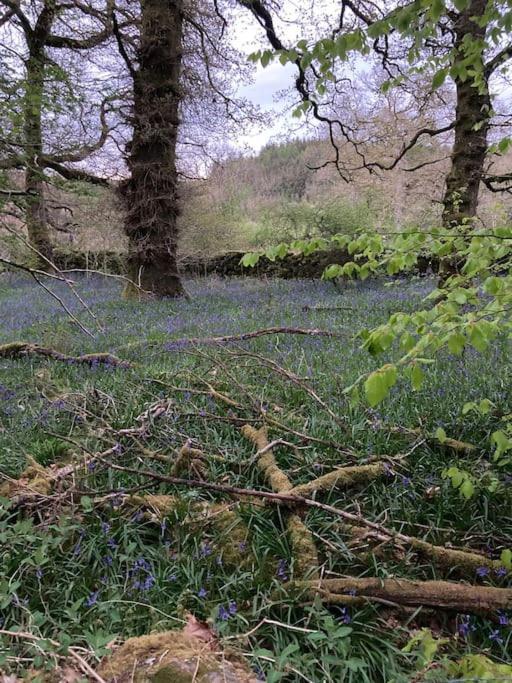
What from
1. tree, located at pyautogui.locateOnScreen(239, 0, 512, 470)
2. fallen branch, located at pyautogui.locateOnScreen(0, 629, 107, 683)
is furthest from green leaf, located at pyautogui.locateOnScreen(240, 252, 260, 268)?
fallen branch, located at pyautogui.locateOnScreen(0, 629, 107, 683)

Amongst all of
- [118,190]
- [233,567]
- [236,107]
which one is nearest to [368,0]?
[236,107]

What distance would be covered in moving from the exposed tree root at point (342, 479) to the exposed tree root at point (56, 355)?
2.96 metres

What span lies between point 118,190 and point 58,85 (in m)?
6.60

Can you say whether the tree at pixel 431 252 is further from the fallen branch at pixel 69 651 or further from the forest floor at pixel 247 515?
the fallen branch at pixel 69 651

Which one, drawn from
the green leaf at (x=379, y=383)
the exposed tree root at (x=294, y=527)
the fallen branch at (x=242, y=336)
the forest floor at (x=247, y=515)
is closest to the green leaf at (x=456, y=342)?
the green leaf at (x=379, y=383)

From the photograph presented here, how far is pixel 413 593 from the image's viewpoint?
6.29 feet

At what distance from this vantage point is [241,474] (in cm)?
291

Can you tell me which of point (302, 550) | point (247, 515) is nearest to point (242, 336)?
point (247, 515)

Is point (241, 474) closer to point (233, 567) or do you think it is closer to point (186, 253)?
point (233, 567)

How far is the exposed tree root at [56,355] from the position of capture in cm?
511

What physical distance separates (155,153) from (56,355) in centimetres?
753

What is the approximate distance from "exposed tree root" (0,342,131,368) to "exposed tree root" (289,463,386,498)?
2.96 meters

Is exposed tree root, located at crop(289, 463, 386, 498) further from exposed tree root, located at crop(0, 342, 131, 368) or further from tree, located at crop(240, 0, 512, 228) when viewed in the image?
exposed tree root, located at crop(0, 342, 131, 368)

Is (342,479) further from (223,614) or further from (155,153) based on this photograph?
(155,153)
